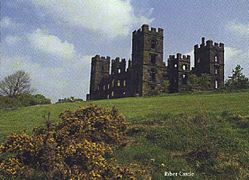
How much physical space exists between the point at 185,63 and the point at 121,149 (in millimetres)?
66842

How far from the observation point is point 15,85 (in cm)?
8394

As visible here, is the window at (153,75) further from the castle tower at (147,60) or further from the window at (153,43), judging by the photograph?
the window at (153,43)

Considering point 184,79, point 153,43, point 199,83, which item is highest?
point 153,43

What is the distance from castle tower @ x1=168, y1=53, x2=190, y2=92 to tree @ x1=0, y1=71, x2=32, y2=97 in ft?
98.2

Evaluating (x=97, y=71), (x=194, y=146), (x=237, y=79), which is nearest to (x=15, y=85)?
(x=97, y=71)

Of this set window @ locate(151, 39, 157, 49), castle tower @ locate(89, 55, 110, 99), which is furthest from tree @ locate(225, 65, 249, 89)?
castle tower @ locate(89, 55, 110, 99)

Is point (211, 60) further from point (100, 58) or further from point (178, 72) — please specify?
point (100, 58)

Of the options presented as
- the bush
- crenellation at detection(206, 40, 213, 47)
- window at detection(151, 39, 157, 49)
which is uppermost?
crenellation at detection(206, 40, 213, 47)

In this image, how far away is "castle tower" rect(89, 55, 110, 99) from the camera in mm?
92438

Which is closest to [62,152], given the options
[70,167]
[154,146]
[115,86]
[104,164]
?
[70,167]

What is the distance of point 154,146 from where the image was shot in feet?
56.7

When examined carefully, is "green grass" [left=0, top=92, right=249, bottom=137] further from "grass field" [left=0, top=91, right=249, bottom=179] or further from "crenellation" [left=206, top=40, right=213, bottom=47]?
"crenellation" [left=206, top=40, right=213, bottom=47]

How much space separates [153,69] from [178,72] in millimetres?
5366

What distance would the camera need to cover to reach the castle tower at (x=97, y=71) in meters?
92.4
